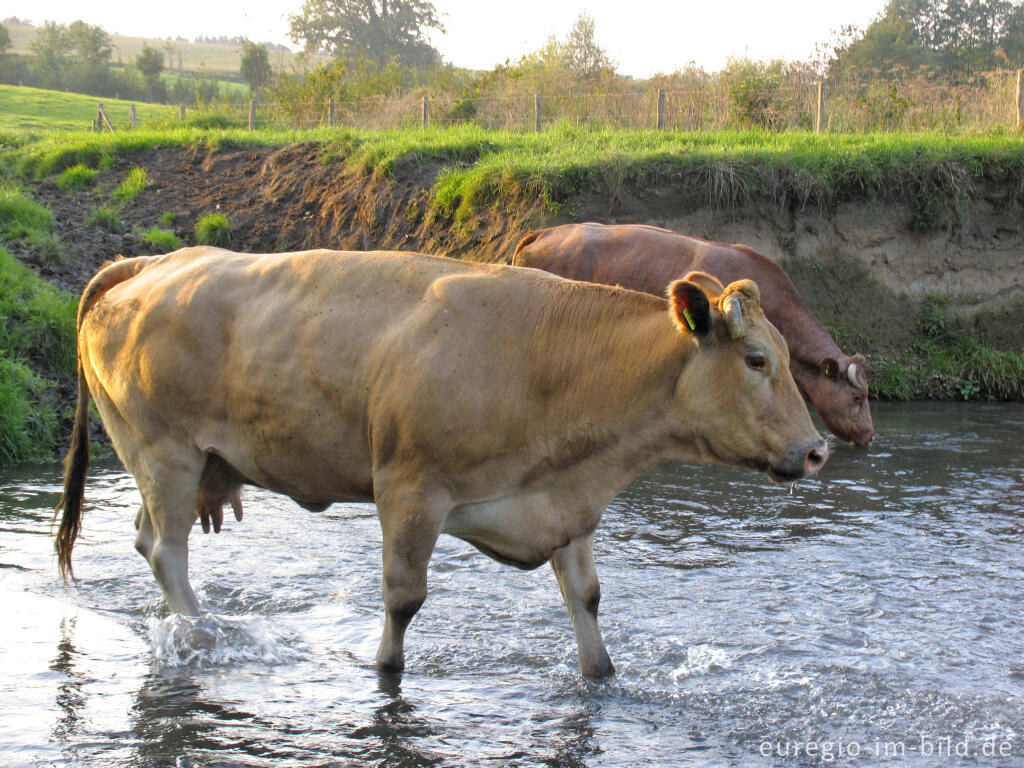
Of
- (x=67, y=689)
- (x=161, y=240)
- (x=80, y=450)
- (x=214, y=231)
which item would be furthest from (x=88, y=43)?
(x=67, y=689)

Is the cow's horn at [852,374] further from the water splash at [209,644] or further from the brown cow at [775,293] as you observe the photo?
the water splash at [209,644]

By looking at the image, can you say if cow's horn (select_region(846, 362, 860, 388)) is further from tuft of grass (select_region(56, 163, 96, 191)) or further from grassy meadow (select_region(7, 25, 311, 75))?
grassy meadow (select_region(7, 25, 311, 75))

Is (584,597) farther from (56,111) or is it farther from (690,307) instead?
(56,111)

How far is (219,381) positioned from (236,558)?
228 centimetres

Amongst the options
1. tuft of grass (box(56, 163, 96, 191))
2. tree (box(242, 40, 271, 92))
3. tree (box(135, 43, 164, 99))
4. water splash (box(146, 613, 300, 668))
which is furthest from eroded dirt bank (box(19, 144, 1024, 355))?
tree (box(135, 43, 164, 99))

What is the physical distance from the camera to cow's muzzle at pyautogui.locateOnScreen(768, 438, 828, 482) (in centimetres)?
420

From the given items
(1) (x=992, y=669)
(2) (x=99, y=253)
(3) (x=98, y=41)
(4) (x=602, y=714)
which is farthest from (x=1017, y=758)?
(3) (x=98, y=41)

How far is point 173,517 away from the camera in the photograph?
5281 millimetres

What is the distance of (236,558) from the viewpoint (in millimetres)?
6941

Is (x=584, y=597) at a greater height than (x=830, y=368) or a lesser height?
lesser

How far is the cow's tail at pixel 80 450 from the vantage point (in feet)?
19.0

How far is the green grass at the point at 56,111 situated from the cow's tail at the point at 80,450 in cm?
2605

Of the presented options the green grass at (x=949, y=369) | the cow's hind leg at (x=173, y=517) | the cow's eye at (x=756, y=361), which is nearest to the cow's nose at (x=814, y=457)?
the cow's eye at (x=756, y=361)

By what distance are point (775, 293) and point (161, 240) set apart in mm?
9643
